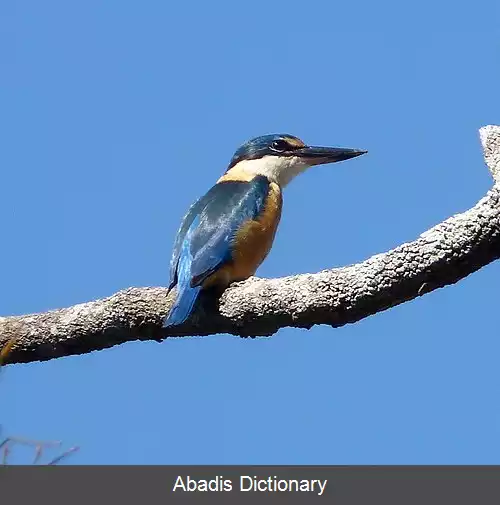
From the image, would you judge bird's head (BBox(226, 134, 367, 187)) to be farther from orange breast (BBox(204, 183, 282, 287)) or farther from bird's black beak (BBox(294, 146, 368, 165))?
orange breast (BBox(204, 183, 282, 287))

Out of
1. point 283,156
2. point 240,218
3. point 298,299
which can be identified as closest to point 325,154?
point 283,156

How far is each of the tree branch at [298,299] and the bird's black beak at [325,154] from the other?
2.91m

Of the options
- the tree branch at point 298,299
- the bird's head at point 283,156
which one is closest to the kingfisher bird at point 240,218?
the bird's head at point 283,156

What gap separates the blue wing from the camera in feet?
16.0

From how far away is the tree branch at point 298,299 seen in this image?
9.59 feet

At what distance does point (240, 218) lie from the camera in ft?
18.1

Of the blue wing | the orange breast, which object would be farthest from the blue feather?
the orange breast

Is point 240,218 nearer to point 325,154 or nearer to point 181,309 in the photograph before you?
point 325,154

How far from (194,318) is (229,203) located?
192cm
